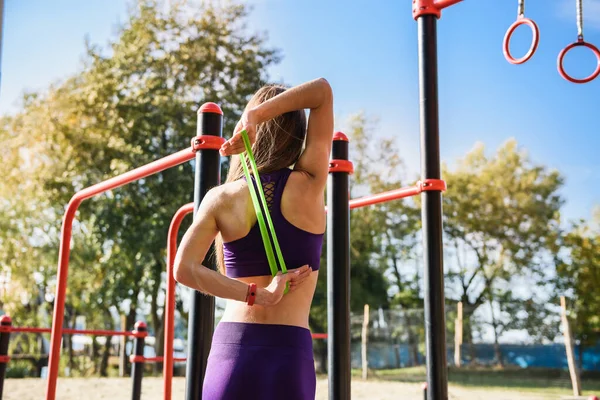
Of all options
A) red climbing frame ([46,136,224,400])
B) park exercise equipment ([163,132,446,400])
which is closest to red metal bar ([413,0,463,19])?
park exercise equipment ([163,132,446,400])

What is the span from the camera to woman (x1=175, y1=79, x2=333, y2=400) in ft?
4.07

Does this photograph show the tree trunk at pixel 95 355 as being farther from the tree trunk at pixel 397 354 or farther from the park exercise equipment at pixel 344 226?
the park exercise equipment at pixel 344 226

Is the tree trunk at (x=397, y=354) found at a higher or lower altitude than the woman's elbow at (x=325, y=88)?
lower

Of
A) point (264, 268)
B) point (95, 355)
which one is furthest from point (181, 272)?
point (95, 355)

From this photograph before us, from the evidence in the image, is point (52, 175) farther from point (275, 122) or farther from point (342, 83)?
point (275, 122)

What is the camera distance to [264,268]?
1.29m

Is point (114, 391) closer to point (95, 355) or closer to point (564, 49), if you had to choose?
point (95, 355)

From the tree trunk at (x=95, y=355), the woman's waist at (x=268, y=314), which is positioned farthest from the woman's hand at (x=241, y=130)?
the tree trunk at (x=95, y=355)

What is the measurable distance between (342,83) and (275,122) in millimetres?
17823

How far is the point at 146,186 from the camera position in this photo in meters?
12.5

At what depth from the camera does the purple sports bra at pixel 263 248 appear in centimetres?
129

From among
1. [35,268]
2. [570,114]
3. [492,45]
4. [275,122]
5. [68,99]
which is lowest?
[275,122]

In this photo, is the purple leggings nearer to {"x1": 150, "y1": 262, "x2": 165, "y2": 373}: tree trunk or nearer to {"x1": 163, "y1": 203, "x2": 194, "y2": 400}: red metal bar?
{"x1": 163, "y1": 203, "x2": 194, "y2": 400}: red metal bar

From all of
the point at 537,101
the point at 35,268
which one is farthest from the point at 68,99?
the point at 537,101
